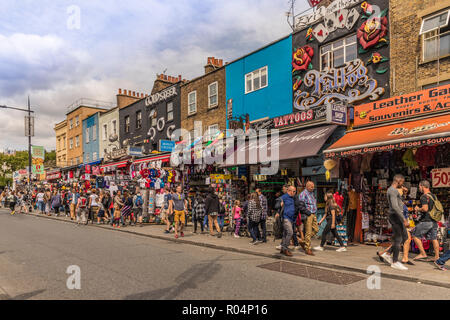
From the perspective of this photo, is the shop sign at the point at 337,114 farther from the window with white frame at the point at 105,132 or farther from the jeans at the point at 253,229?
the window with white frame at the point at 105,132

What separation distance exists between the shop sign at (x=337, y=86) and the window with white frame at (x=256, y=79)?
2.34 m

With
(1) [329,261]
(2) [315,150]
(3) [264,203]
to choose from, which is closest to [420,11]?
(2) [315,150]

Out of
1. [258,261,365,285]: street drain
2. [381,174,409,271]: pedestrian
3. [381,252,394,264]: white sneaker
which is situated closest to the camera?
[258,261,365,285]: street drain

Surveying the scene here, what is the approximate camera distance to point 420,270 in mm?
7422

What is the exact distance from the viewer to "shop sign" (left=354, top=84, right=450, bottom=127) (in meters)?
9.62

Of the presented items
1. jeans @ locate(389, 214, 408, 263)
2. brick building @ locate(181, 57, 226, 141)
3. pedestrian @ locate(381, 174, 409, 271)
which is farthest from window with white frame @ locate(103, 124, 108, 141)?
jeans @ locate(389, 214, 408, 263)

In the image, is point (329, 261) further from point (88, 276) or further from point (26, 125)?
point (26, 125)

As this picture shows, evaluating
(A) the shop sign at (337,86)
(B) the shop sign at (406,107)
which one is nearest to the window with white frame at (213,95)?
(A) the shop sign at (337,86)

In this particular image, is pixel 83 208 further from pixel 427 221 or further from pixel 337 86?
pixel 427 221

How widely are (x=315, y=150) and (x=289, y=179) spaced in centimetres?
267

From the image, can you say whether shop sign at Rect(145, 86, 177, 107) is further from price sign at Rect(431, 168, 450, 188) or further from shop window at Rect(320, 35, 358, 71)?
price sign at Rect(431, 168, 450, 188)

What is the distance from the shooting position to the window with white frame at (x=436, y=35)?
11.3m

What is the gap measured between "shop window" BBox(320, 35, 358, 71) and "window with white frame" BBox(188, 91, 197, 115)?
910 centimetres

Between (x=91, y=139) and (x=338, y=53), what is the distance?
27.5 meters
